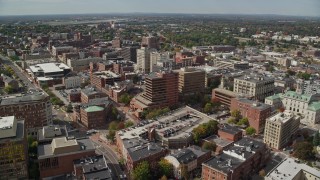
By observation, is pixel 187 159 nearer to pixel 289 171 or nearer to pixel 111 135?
pixel 289 171

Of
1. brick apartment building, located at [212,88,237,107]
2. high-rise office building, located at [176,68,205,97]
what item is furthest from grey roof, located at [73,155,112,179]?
high-rise office building, located at [176,68,205,97]

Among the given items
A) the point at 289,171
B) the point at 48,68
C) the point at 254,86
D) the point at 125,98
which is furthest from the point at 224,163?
the point at 48,68

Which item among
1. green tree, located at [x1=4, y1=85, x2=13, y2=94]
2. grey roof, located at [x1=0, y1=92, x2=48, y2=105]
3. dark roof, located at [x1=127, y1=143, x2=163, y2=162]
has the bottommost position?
dark roof, located at [x1=127, y1=143, x2=163, y2=162]

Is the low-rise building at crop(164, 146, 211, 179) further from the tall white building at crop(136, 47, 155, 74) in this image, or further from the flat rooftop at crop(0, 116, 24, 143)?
the tall white building at crop(136, 47, 155, 74)

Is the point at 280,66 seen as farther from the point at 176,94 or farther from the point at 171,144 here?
the point at 171,144

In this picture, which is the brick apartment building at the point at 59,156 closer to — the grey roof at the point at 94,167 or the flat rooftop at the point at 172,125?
the grey roof at the point at 94,167

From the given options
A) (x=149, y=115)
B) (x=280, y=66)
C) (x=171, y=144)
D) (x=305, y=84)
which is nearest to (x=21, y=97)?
(x=149, y=115)

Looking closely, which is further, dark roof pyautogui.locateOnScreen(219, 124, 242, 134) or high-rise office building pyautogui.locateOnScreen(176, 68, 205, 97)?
high-rise office building pyautogui.locateOnScreen(176, 68, 205, 97)
